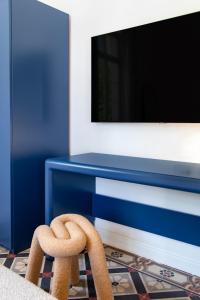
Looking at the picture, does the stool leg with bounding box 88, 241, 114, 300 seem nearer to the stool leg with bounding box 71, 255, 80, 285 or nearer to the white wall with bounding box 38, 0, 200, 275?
the stool leg with bounding box 71, 255, 80, 285

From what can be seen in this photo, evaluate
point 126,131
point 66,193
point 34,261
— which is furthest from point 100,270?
point 126,131

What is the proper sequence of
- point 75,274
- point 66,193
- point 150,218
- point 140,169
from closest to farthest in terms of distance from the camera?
point 140,169 → point 75,274 → point 150,218 → point 66,193

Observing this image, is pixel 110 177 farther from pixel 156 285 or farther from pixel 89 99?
pixel 89 99

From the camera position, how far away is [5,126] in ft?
5.91

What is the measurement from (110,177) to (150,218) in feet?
1.71

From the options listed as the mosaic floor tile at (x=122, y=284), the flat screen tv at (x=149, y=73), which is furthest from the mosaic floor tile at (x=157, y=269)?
the flat screen tv at (x=149, y=73)

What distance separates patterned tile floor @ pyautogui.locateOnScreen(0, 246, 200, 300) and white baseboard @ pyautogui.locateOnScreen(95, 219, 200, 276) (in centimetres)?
4

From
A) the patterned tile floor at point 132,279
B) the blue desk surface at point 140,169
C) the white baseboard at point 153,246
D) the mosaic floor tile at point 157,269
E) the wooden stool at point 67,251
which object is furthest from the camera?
the white baseboard at point 153,246

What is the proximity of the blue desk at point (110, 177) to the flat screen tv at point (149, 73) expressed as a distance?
0.30 metres

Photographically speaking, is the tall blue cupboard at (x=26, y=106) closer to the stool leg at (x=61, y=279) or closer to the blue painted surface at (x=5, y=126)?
the blue painted surface at (x=5, y=126)

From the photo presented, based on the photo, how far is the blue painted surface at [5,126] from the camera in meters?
1.74

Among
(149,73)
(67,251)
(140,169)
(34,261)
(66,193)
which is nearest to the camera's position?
(67,251)

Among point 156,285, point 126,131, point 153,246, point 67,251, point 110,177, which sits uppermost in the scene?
point 126,131

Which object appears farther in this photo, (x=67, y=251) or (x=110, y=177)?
(x=110, y=177)
